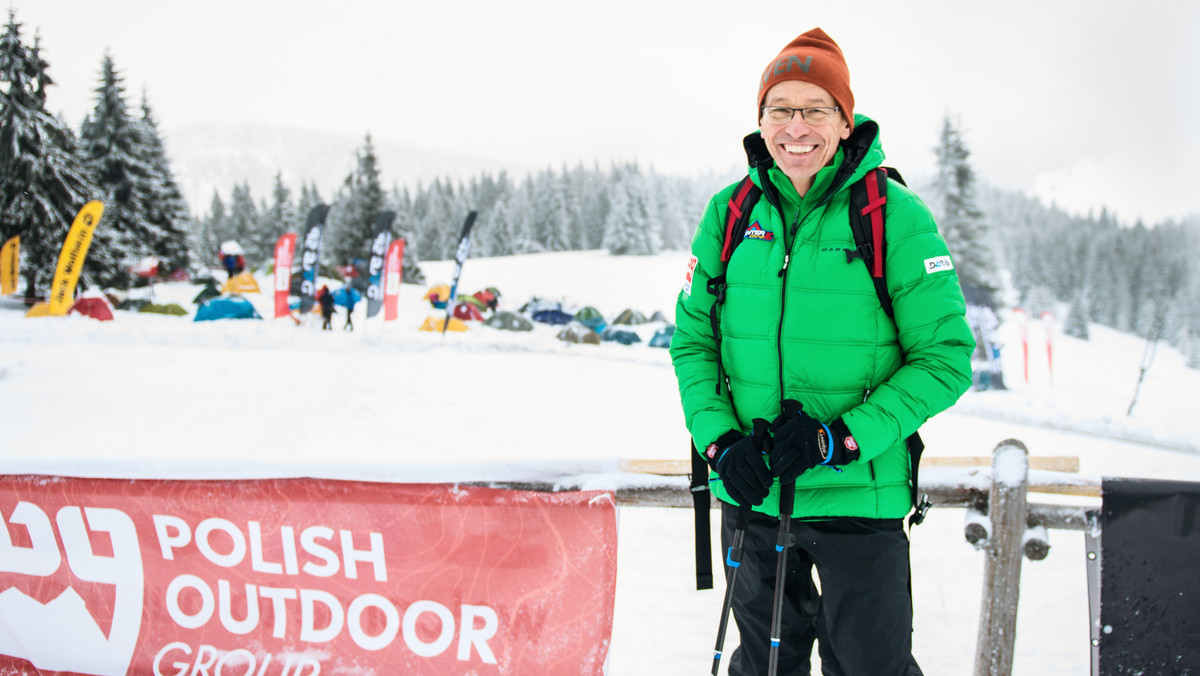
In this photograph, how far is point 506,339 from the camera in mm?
22156

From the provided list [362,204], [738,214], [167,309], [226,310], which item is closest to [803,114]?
[738,214]

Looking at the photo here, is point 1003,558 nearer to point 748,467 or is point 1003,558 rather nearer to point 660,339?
point 748,467

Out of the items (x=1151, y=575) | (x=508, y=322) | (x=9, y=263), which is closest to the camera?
(x=1151, y=575)

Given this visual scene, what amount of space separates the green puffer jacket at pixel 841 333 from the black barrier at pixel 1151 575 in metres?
1.12

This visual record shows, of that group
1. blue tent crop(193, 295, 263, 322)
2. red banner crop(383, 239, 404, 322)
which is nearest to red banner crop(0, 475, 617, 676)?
red banner crop(383, 239, 404, 322)

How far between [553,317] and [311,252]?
Answer: 9.95 metres

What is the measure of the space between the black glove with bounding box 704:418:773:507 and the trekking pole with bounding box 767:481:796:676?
6 centimetres

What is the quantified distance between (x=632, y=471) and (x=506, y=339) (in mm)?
19894

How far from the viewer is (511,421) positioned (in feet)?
41.9

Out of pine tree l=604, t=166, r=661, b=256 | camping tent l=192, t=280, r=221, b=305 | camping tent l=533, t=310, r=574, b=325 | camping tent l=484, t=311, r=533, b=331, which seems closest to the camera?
camping tent l=192, t=280, r=221, b=305

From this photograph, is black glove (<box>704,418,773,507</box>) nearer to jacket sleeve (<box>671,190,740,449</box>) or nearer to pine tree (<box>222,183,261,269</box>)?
jacket sleeve (<box>671,190,740,449</box>)

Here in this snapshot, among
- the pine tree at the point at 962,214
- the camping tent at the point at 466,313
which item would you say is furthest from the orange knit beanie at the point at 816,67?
the camping tent at the point at 466,313

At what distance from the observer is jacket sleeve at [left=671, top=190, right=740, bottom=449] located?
1.87 metres

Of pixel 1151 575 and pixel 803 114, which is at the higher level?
pixel 803 114
